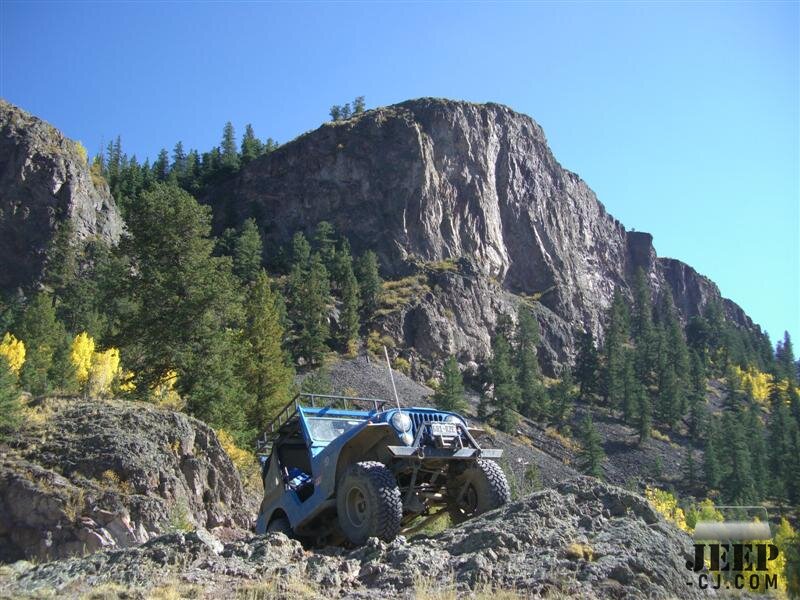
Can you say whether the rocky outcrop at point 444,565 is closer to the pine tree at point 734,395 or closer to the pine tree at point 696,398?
the pine tree at point 696,398

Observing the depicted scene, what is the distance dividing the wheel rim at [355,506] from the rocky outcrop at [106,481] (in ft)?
15.4

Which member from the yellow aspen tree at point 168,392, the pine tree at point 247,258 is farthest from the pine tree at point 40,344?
the pine tree at point 247,258

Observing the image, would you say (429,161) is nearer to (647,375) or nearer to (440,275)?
(440,275)

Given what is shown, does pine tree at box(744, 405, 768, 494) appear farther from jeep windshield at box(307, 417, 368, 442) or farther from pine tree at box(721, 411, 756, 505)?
jeep windshield at box(307, 417, 368, 442)

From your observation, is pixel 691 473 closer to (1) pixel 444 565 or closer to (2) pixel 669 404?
(2) pixel 669 404

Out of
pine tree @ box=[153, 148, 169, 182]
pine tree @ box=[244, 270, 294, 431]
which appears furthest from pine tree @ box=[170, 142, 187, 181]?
pine tree @ box=[244, 270, 294, 431]

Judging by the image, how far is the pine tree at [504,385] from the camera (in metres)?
79.9

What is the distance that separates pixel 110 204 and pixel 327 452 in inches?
4368

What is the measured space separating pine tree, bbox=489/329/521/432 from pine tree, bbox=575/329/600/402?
16.0 m

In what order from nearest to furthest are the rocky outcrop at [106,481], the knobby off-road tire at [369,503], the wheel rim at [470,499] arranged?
1. the knobby off-road tire at [369,503]
2. the wheel rim at [470,499]
3. the rocky outcrop at [106,481]

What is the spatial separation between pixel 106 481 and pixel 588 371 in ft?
351

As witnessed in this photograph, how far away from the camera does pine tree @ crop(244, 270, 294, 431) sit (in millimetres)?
35281

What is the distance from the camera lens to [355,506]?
31.0 ft

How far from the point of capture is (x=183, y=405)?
2612 centimetres
